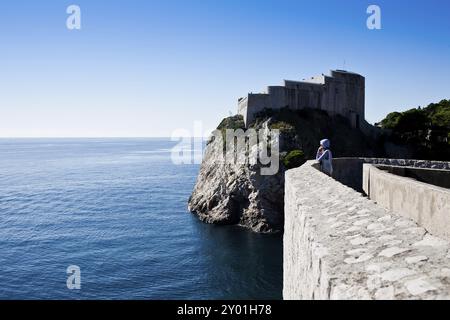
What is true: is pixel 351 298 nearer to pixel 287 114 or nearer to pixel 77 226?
pixel 77 226

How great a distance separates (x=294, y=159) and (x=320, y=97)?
17.7m

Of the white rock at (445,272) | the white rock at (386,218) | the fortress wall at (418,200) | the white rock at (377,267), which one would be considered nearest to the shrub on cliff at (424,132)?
the fortress wall at (418,200)

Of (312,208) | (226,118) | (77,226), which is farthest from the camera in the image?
(226,118)

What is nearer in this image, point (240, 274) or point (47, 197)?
point (240, 274)

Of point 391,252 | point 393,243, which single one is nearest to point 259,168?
point 393,243

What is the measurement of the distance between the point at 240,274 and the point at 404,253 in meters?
36.9

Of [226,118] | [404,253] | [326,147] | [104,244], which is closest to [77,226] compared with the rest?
[104,244]

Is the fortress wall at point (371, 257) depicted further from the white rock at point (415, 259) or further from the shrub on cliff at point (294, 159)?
the shrub on cliff at point (294, 159)

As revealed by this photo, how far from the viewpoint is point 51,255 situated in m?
42.8

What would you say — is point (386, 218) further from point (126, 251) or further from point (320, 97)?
point (320, 97)

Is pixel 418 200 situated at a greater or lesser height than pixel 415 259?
greater

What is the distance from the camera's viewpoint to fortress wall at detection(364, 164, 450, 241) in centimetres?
616

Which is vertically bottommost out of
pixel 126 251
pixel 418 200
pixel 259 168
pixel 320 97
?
pixel 126 251

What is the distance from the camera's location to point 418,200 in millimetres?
7309
